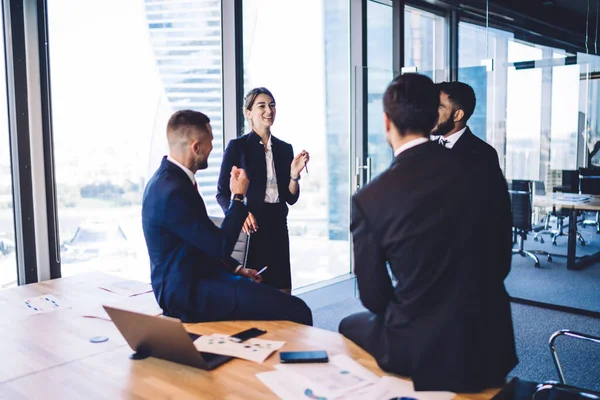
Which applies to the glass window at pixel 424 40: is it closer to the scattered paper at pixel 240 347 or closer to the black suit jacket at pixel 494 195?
the black suit jacket at pixel 494 195

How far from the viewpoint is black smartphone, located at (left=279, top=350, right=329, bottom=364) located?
5.37 feet

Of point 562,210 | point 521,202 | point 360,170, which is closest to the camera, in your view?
point 562,210

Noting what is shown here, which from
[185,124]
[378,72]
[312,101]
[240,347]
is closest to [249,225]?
[185,124]

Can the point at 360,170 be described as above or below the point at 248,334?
above

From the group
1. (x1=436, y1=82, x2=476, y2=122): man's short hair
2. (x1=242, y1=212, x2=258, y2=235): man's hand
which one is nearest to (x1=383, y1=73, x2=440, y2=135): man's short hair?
(x1=242, y1=212, x2=258, y2=235): man's hand

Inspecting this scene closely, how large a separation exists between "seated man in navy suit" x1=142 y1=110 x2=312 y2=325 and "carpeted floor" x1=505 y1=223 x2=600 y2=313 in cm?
349

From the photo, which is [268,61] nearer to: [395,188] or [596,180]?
[596,180]

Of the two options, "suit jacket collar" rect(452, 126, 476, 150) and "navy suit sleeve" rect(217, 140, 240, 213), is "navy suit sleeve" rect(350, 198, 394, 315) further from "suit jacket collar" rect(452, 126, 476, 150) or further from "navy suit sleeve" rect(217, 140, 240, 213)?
"suit jacket collar" rect(452, 126, 476, 150)

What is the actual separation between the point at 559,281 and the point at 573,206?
2.85 ft

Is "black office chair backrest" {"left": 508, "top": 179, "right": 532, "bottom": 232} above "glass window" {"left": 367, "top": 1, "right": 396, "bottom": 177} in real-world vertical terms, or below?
below

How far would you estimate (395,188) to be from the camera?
1515 millimetres

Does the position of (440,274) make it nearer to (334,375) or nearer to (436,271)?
(436,271)

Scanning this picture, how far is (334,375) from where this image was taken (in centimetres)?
154

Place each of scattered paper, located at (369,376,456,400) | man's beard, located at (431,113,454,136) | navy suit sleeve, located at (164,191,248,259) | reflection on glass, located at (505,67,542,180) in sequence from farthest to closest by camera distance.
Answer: reflection on glass, located at (505,67,542,180) → man's beard, located at (431,113,454,136) → navy suit sleeve, located at (164,191,248,259) → scattered paper, located at (369,376,456,400)
